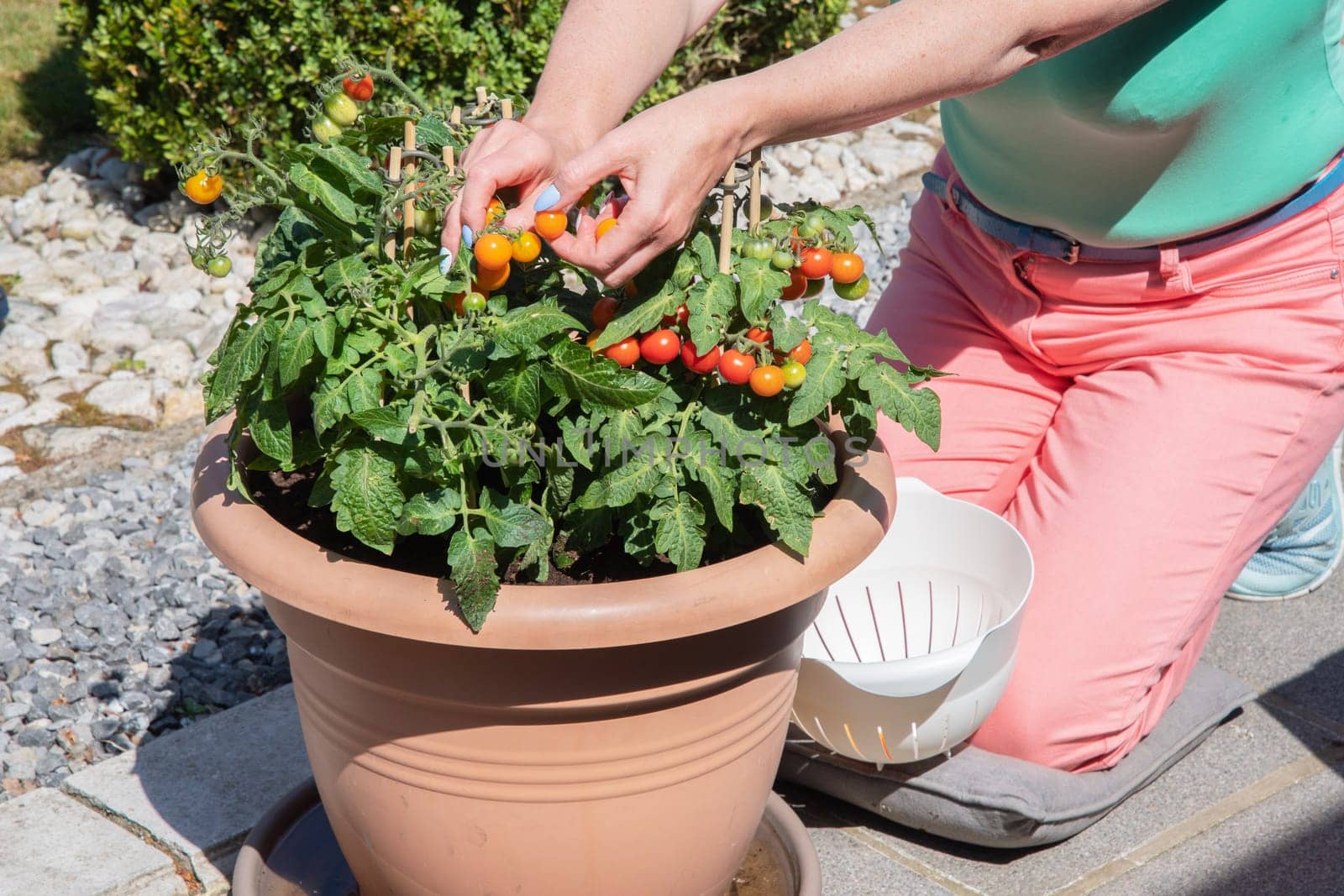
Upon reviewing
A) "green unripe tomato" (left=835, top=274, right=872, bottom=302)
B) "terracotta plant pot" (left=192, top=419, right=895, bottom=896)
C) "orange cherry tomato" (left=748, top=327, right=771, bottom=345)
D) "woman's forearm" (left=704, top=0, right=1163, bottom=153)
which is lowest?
"terracotta plant pot" (left=192, top=419, right=895, bottom=896)

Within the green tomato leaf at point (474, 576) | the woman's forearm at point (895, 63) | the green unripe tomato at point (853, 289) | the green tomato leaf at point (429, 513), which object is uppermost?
the woman's forearm at point (895, 63)

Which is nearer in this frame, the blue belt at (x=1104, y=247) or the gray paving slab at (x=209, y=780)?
the gray paving slab at (x=209, y=780)

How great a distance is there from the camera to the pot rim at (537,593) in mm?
1295

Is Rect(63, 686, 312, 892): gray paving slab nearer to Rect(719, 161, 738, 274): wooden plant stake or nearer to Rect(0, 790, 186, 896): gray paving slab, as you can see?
Rect(0, 790, 186, 896): gray paving slab

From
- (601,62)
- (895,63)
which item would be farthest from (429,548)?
(895,63)

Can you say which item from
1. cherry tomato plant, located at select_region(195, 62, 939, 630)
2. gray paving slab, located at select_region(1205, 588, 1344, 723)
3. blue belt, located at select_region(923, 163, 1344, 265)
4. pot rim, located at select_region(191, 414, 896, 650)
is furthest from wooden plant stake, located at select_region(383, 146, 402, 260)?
gray paving slab, located at select_region(1205, 588, 1344, 723)

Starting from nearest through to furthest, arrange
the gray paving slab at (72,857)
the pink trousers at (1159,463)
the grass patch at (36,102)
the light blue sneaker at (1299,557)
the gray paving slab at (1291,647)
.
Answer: the gray paving slab at (72,857) < the pink trousers at (1159,463) < the gray paving slab at (1291,647) < the light blue sneaker at (1299,557) < the grass patch at (36,102)

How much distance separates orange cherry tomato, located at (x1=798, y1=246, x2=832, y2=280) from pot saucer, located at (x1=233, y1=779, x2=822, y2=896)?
0.78m

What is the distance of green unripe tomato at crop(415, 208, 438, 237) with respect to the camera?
1.45m

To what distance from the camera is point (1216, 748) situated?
216 centimetres

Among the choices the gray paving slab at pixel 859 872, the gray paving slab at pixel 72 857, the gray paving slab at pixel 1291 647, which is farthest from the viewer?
the gray paving slab at pixel 1291 647

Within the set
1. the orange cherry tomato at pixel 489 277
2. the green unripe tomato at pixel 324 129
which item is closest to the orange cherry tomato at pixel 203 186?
the green unripe tomato at pixel 324 129

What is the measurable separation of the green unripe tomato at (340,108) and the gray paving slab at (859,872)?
1.21m

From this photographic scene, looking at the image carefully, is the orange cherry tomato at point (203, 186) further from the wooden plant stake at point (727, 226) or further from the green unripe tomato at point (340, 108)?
the wooden plant stake at point (727, 226)
